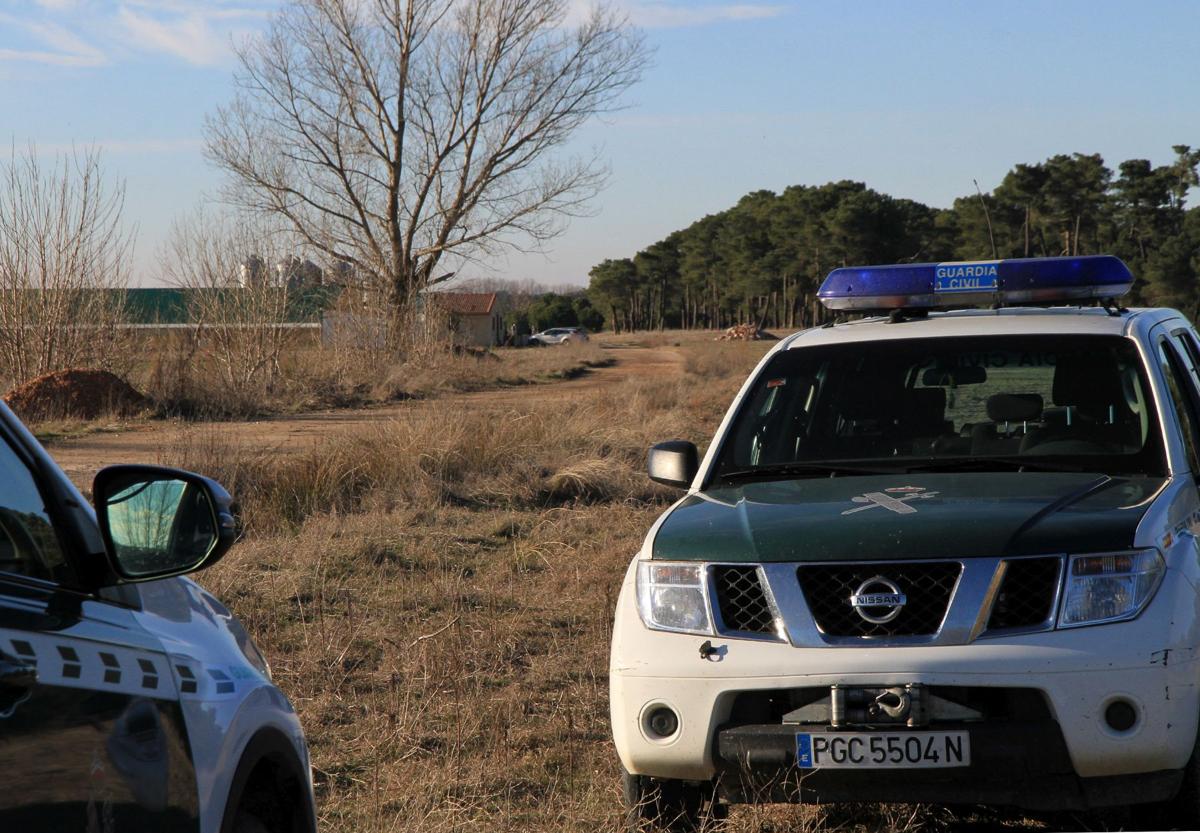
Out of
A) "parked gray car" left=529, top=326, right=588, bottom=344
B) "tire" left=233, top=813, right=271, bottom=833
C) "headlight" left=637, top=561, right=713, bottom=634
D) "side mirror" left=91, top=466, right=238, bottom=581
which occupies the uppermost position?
"side mirror" left=91, top=466, right=238, bottom=581

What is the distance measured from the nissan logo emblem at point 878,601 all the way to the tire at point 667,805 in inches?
30.9

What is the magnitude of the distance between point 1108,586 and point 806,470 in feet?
4.51

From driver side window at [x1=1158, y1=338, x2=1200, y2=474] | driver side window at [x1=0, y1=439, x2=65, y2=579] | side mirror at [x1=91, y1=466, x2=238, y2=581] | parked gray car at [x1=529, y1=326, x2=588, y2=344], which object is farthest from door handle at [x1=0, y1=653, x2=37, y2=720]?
parked gray car at [x1=529, y1=326, x2=588, y2=344]

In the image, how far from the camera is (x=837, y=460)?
5.11m

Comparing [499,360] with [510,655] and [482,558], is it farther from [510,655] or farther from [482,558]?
[510,655]

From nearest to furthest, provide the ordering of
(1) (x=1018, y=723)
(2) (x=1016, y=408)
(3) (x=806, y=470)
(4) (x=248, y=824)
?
(4) (x=248, y=824)
(1) (x=1018, y=723)
(3) (x=806, y=470)
(2) (x=1016, y=408)

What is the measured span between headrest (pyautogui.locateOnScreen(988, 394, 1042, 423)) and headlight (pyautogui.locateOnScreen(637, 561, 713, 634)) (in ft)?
5.83

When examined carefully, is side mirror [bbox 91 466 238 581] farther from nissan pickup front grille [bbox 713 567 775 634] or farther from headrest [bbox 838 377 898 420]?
headrest [bbox 838 377 898 420]

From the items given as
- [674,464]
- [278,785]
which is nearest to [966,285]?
[674,464]

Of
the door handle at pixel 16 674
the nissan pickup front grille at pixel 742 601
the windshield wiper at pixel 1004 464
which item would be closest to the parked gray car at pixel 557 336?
the windshield wiper at pixel 1004 464

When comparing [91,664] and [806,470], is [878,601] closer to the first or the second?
[806,470]

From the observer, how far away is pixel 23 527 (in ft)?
6.90

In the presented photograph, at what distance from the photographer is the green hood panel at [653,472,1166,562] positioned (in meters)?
3.90

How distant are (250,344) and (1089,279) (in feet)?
81.7
